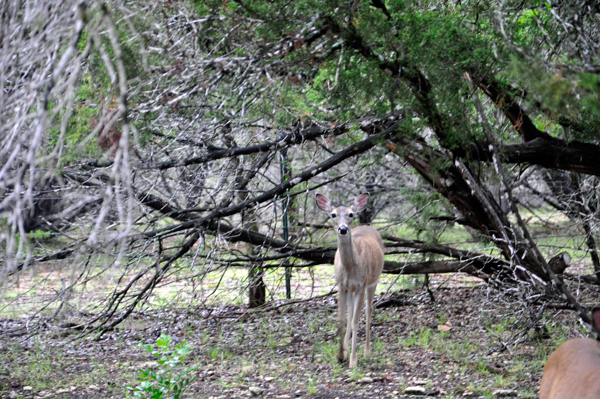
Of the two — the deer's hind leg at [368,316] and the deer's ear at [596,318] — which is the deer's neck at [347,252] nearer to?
the deer's hind leg at [368,316]

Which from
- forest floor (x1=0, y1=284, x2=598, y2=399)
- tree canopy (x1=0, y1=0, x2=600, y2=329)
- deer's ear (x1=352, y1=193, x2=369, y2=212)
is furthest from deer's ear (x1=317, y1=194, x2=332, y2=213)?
forest floor (x1=0, y1=284, x2=598, y2=399)

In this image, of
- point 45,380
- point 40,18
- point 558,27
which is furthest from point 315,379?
point 40,18

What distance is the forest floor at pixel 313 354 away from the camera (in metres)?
5.44

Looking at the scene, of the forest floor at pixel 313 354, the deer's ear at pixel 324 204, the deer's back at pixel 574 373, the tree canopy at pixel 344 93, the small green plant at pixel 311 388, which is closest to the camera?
the deer's back at pixel 574 373

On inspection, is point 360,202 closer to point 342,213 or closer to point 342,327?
point 342,213

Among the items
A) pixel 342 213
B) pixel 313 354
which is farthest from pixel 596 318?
pixel 313 354

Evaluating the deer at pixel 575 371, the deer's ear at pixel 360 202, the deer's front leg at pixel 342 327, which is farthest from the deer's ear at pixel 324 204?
the deer at pixel 575 371

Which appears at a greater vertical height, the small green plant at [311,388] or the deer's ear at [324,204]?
the deer's ear at [324,204]

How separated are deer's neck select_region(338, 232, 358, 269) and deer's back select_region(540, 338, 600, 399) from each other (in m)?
3.21

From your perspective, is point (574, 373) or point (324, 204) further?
point (324, 204)

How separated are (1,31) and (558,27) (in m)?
4.64

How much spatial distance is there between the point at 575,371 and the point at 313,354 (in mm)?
3629

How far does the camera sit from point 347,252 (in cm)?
672

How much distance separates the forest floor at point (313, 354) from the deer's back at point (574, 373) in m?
1.40
